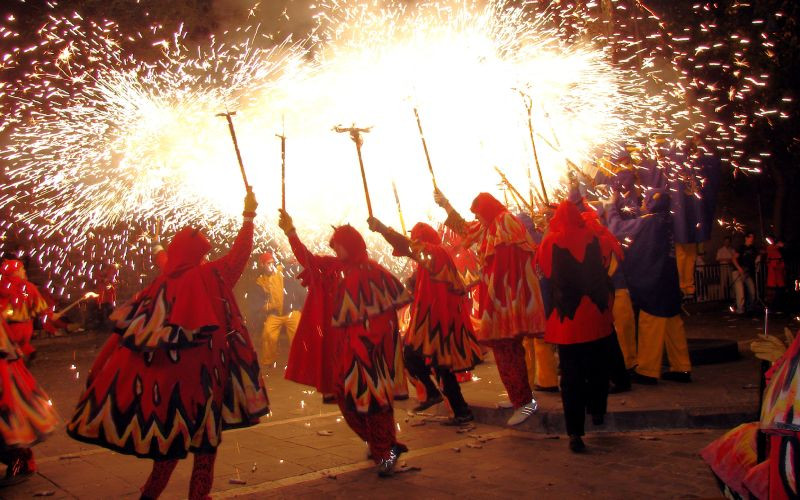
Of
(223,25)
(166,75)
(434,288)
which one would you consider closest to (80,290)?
(223,25)

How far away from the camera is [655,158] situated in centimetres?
881

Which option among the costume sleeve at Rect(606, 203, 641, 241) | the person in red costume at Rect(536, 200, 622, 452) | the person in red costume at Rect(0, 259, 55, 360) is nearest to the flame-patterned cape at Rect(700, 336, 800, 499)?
the person in red costume at Rect(536, 200, 622, 452)

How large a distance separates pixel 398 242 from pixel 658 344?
294 centimetres

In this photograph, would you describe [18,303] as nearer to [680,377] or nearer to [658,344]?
[658,344]

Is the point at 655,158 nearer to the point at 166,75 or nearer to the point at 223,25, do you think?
the point at 166,75

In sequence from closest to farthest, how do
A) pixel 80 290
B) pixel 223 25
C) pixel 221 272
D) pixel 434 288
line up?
pixel 221 272 < pixel 434 288 < pixel 223 25 < pixel 80 290

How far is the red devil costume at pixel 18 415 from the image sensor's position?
18.3 ft

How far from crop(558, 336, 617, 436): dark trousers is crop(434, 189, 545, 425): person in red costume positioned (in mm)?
771

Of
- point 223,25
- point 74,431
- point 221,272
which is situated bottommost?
point 74,431

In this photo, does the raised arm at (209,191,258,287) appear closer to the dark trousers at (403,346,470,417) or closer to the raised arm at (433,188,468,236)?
the dark trousers at (403,346,470,417)

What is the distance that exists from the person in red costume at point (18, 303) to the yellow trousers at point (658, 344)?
5794 mm

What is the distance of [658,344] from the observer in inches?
297

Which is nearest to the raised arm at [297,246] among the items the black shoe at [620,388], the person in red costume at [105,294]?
the black shoe at [620,388]

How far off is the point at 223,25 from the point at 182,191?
5797mm
